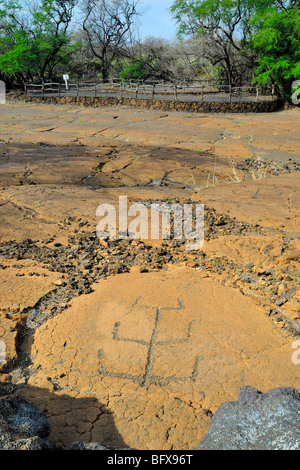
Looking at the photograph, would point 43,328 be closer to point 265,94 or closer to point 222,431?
point 222,431

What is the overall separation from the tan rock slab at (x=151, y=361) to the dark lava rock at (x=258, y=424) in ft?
1.78

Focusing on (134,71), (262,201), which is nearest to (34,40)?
(134,71)

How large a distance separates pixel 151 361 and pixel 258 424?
1.25 meters

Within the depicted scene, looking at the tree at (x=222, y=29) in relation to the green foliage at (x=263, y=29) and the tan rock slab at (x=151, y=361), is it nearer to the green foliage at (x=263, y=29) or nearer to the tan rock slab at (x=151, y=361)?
the green foliage at (x=263, y=29)

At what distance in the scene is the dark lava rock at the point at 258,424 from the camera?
1.55m

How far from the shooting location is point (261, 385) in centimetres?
261

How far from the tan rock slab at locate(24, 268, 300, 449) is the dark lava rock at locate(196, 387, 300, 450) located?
54 cm

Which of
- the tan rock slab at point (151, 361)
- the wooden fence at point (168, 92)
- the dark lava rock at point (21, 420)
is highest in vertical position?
the wooden fence at point (168, 92)

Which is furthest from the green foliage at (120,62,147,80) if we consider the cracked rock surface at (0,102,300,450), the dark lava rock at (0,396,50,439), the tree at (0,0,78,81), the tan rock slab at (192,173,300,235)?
the dark lava rock at (0,396,50,439)

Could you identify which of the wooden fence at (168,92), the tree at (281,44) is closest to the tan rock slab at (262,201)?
the tree at (281,44)

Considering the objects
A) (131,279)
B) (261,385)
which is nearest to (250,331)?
(261,385)

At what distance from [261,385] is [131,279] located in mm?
1609

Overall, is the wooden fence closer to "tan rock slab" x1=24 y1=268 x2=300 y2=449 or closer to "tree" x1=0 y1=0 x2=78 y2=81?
"tree" x1=0 y1=0 x2=78 y2=81
